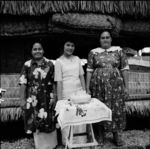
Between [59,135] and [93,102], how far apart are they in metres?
1.44

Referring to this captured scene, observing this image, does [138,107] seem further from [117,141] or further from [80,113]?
[80,113]

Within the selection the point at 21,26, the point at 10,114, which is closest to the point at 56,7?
the point at 21,26

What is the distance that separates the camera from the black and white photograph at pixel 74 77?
11.3 ft

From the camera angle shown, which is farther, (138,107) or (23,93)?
(138,107)

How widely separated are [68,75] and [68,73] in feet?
0.09

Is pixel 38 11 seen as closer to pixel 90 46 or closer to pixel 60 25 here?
pixel 60 25

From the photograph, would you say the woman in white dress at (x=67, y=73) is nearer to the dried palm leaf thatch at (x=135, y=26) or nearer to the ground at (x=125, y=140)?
the ground at (x=125, y=140)

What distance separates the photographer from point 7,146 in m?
4.09

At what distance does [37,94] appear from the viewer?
3539 millimetres

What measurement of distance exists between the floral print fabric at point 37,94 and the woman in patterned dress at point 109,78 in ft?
2.01

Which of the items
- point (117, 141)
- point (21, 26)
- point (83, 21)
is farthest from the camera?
point (21, 26)

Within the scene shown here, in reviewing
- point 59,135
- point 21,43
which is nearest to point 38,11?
point 21,43

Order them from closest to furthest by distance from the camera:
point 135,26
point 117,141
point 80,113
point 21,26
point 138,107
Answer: point 80,113 → point 117,141 → point 138,107 → point 21,26 → point 135,26

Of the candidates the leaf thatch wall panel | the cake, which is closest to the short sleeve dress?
the cake
